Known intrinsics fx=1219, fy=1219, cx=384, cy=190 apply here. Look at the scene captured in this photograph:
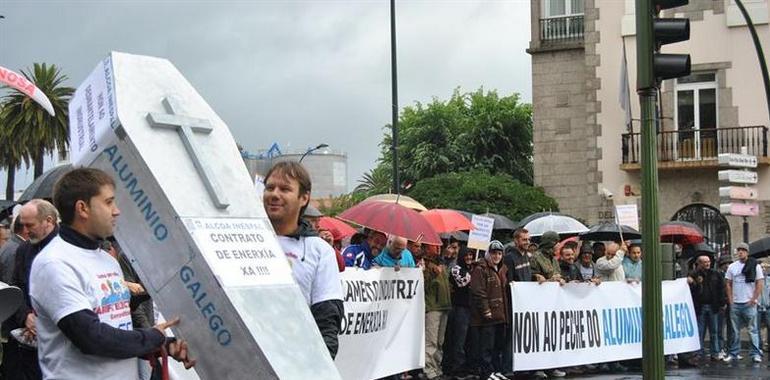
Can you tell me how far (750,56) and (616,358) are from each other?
1926 cm

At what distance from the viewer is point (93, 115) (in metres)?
5.00

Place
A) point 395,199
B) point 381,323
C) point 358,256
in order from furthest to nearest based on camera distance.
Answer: point 395,199
point 358,256
point 381,323

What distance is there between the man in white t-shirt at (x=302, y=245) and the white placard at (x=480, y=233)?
34.3 ft

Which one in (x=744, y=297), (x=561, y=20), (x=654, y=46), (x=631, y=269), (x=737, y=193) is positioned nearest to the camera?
(x=654, y=46)

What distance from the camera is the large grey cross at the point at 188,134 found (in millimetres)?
4898

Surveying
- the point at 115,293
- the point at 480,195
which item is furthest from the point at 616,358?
the point at 480,195

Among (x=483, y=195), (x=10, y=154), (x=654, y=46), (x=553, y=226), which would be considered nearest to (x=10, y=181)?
(x=10, y=154)

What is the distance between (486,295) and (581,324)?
2313 mm

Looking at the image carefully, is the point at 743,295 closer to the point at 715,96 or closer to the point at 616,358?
the point at 616,358

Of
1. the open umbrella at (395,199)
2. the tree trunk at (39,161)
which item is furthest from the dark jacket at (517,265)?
the tree trunk at (39,161)

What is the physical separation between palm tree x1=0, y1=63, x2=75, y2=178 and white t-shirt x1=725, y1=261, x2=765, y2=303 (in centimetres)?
2645

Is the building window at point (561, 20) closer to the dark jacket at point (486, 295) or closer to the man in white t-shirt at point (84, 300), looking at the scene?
the dark jacket at point (486, 295)

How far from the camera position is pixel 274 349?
183 inches

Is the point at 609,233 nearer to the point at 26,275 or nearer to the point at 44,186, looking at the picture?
the point at 44,186
